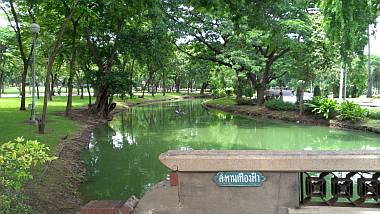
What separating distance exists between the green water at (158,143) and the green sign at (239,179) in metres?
4.52

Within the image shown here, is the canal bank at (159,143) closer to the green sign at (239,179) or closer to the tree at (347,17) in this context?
the green sign at (239,179)

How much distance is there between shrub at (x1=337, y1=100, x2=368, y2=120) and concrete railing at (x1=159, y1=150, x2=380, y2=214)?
18.1 metres

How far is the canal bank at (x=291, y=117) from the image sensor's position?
809 inches

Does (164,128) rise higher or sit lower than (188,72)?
lower

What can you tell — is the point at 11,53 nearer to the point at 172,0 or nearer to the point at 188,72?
the point at 172,0

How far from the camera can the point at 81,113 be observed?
2378cm

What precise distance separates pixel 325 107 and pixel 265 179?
65.8 ft

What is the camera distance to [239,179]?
4629 millimetres

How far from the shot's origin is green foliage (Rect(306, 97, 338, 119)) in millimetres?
23016

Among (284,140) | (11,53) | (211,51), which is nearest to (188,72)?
(211,51)

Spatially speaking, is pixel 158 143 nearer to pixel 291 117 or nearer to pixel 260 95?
pixel 291 117

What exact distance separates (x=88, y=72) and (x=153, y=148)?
10824 mm

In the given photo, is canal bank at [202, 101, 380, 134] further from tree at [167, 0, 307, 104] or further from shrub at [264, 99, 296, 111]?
tree at [167, 0, 307, 104]

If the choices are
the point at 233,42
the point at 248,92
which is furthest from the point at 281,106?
the point at 248,92
